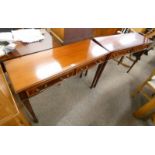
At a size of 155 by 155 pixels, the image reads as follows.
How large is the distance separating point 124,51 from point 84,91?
2.72ft

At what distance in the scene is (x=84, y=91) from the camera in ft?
6.36

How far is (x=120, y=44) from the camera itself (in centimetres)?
168

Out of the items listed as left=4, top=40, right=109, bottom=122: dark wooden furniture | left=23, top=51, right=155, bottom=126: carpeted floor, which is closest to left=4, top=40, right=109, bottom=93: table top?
left=4, top=40, right=109, bottom=122: dark wooden furniture

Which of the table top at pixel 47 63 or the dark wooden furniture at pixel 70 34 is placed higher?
the dark wooden furniture at pixel 70 34

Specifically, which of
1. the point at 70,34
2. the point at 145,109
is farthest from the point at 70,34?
the point at 145,109

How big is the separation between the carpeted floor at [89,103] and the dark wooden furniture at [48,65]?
0.29m

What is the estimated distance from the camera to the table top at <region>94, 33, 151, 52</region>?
1568 mm

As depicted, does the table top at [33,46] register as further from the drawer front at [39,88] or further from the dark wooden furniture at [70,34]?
the drawer front at [39,88]

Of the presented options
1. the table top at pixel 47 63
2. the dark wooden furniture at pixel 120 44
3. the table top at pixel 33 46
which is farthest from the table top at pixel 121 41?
the table top at pixel 33 46

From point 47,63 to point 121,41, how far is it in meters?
1.16

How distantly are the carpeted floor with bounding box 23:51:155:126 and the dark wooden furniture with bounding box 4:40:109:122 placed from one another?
0.29 metres

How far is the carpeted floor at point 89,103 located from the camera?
1600 mm

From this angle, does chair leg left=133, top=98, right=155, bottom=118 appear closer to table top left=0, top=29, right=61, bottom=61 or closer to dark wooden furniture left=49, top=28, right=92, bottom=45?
dark wooden furniture left=49, top=28, right=92, bottom=45

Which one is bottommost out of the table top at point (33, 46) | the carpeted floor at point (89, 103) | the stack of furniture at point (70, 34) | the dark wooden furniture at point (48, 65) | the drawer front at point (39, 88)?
the carpeted floor at point (89, 103)
